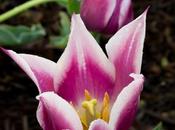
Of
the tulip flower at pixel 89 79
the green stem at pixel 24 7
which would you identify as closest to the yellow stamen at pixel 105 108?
the tulip flower at pixel 89 79

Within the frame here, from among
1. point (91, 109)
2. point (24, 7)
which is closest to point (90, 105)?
point (91, 109)

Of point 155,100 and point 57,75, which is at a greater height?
point 57,75

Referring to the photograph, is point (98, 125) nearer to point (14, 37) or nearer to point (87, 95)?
point (87, 95)

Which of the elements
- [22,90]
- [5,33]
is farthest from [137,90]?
[22,90]

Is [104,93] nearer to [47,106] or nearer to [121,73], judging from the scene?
[121,73]

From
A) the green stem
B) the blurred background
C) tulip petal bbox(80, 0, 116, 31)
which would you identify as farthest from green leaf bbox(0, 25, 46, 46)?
tulip petal bbox(80, 0, 116, 31)

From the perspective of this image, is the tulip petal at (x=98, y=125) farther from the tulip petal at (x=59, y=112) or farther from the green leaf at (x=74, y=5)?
the green leaf at (x=74, y=5)

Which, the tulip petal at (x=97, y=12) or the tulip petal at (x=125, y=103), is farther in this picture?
the tulip petal at (x=97, y=12)
